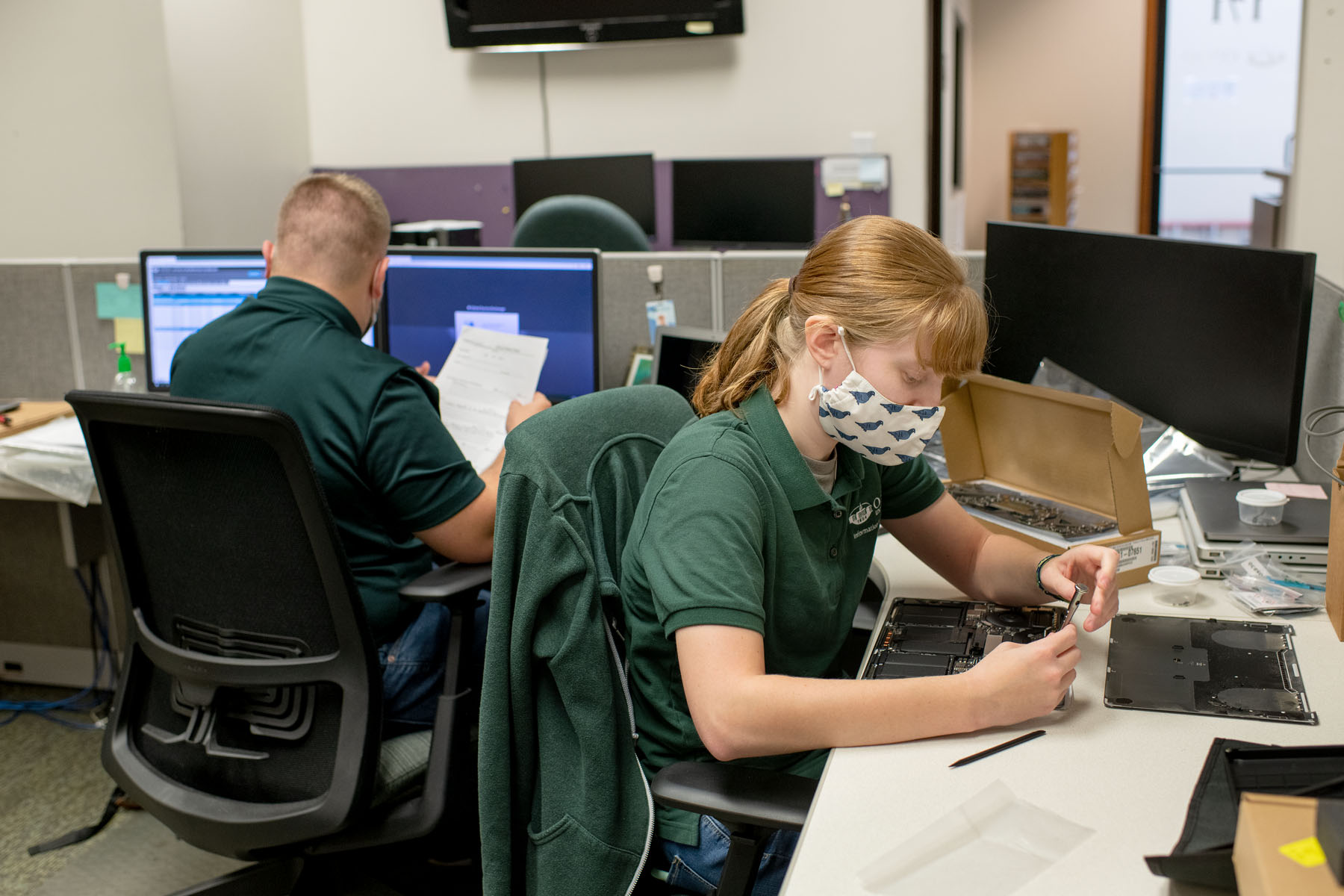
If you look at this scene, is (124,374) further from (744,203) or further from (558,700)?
(744,203)

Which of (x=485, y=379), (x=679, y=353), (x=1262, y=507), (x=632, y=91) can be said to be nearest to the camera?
(x=1262, y=507)

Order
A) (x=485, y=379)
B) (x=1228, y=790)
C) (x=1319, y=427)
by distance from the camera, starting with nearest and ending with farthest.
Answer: (x=1228, y=790), (x=1319, y=427), (x=485, y=379)

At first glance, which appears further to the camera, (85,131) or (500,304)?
(85,131)

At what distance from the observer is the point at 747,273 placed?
218cm

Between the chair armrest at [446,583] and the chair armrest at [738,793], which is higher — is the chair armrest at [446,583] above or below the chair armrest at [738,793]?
above

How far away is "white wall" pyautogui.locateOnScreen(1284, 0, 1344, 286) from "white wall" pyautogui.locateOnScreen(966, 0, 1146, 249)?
484cm

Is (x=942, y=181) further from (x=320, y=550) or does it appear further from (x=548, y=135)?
(x=320, y=550)

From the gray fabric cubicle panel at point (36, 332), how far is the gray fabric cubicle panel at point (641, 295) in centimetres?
132

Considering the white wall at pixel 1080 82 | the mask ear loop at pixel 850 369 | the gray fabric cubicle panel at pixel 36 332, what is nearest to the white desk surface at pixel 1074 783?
the mask ear loop at pixel 850 369

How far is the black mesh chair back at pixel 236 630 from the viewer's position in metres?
1.20

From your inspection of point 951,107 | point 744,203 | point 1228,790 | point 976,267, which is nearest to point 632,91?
point 744,203

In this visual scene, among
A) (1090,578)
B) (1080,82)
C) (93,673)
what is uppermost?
(1080,82)

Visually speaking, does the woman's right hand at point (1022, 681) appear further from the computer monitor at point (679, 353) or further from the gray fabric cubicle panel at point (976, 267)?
the gray fabric cubicle panel at point (976, 267)

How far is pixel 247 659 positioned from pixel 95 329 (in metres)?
1.62
